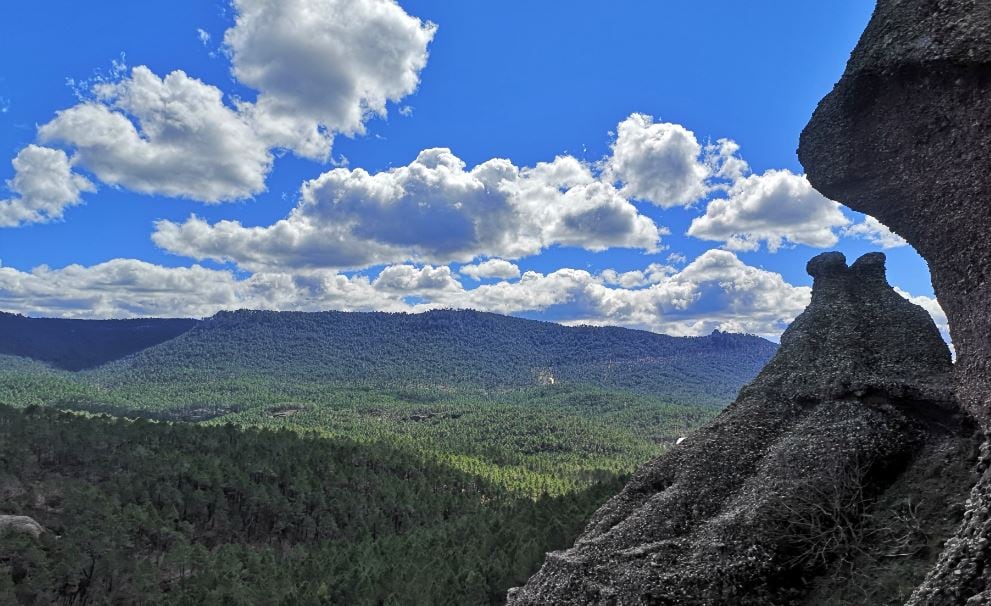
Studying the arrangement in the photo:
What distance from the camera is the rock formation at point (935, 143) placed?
30.4 meters

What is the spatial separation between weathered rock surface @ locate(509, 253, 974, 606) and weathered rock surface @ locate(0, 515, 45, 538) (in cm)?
11077

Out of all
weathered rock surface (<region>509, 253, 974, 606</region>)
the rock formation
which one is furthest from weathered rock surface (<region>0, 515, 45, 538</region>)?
the rock formation

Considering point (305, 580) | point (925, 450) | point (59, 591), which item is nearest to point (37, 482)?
point (59, 591)

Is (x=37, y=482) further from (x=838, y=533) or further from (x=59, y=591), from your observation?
(x=838, y=533)

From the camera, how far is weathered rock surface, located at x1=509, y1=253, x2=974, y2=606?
31484 mm

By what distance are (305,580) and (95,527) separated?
52.7 meters

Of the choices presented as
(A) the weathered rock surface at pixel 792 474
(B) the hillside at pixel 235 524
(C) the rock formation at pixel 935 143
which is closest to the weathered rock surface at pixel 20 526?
(B) the hillside at pixel 235 524

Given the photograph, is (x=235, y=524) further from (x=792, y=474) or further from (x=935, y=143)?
(x=935, y=143)

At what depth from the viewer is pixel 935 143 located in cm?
3453

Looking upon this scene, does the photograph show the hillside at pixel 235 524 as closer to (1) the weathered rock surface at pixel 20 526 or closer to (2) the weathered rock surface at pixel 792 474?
(1) the weathered rock surface at pixel 20 526

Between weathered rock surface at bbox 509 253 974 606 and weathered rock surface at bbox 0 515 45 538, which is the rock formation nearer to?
weathered rock surface at bbox 509 253 974 606

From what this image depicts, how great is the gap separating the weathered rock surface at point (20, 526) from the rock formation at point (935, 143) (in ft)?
461

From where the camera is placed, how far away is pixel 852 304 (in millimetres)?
49281

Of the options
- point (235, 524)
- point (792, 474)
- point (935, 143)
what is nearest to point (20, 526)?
point (235, 524)
